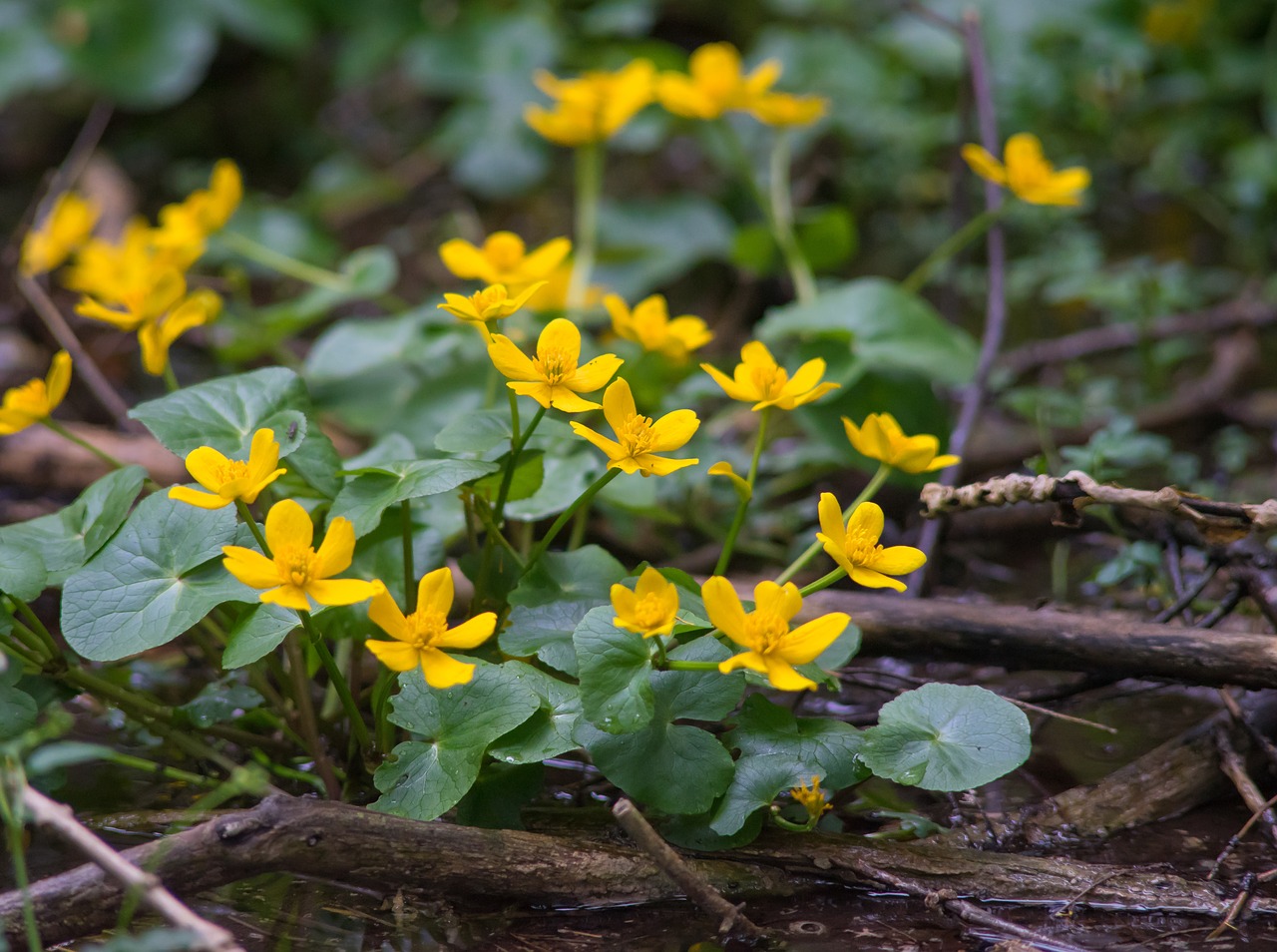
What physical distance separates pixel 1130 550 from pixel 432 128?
3.59 metres

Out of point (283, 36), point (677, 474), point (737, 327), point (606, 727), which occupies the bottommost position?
point (737, 327)

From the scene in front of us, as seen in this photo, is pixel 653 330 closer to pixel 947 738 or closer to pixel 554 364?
pixel 554 364

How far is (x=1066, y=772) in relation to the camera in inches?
60.1

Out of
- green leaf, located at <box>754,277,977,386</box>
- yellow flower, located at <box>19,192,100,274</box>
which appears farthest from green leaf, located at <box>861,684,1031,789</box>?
yellow flower, located at <box>19,192,100,274</box>

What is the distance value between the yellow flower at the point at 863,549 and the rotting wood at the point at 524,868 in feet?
1.12

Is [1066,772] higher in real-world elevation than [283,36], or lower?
lower

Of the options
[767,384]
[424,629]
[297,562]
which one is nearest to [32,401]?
[297,562]

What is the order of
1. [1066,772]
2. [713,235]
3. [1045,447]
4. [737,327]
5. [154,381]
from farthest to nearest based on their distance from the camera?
1. [713,235]
2. [737,327]
3. [154,381]
4. [1045,447]
5. [1066,772]

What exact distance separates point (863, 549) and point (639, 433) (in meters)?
0.28

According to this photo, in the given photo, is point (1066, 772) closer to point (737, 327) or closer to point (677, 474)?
point (677, 474)

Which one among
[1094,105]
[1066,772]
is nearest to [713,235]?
[1094,105]

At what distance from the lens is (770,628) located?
1.10m

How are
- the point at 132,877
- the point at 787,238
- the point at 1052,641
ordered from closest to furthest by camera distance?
1. the point at 132,877
2. the point at 1052,641
3. the point at 787,238

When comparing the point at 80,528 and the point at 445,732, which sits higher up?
the point at 80,528
